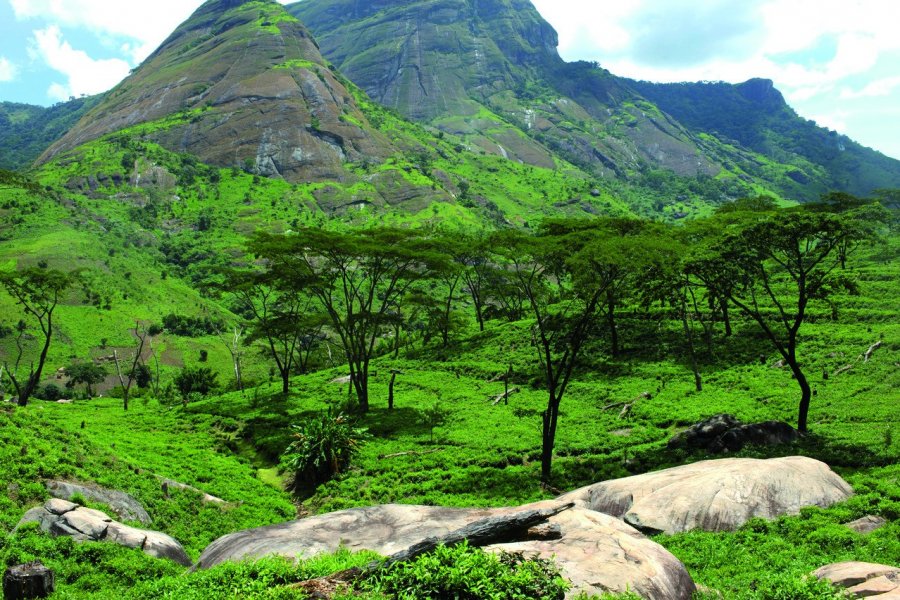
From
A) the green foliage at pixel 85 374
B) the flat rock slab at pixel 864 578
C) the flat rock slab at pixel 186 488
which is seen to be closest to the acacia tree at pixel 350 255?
the flat rock slab at pixel 186 488

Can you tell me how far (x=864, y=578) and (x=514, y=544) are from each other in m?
6.43

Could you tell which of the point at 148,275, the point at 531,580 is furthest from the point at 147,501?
the point at 148,275

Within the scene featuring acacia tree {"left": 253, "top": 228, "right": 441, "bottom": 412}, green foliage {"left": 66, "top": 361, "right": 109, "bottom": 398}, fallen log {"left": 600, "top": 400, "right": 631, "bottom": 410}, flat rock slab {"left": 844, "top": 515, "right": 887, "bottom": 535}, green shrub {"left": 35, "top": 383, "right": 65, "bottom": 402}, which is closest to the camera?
flat rock slab {"left": 844, "top": 515, "right": 887, "bottom": 535}

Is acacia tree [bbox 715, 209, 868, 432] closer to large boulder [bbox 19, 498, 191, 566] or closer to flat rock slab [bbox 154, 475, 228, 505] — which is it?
large boulder [bbox 19, 498, 191, 566]

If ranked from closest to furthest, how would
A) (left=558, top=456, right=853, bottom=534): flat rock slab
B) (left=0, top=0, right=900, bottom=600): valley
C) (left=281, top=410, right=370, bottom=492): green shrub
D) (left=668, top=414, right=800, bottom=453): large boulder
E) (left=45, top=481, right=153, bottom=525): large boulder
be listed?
(left=0, top=0, right=900, bottom=600): valley
(left=558, top=456, right=853, bottom=534): flat rock slab
(left=45, top=481, right=153, bottom=525): large boulder
(left=668, top=414, right=800, bottom=453): large boulder
(left=281, top=410, right=370, bottom=492): green shrub

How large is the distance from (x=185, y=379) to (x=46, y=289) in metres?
25.3

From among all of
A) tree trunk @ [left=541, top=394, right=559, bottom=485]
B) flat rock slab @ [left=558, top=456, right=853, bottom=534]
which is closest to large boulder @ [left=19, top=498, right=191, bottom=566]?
flat rock slab @ [left=558, top=456, right=853, bottom=534]

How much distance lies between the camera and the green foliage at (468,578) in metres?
8.71

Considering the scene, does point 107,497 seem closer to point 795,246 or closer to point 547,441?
point 547,441

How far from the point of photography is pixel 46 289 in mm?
49531

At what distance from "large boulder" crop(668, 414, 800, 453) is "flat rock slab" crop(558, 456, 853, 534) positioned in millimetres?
5859

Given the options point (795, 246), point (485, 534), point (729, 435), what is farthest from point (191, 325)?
point (485, 534)

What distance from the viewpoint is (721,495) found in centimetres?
1662

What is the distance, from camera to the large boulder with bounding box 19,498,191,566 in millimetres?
15484
